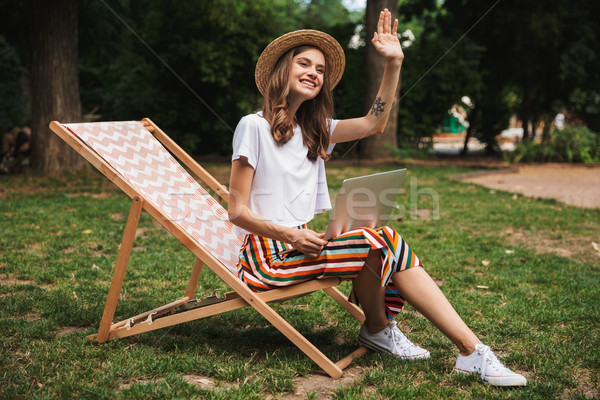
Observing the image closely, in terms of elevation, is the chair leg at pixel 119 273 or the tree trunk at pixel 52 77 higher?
the tree trunk at pixel 52 77

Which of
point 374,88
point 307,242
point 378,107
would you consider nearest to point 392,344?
point 307,242

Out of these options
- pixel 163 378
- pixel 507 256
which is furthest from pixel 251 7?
pixel 163 378

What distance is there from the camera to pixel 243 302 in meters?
A: 2.63

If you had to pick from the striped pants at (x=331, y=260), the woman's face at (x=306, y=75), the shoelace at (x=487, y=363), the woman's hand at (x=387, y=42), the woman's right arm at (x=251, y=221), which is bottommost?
the shoelace at (x=487, y=363)

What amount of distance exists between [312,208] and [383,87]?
0.71 m

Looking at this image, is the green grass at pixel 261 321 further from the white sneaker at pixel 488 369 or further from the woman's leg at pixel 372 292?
the woman's leg at pixel 372 292

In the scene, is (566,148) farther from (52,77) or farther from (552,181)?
(52,77)

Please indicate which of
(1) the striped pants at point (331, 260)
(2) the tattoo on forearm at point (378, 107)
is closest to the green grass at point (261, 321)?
(1) the striped pants at point (331, 260)

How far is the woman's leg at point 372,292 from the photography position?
8.23 ft

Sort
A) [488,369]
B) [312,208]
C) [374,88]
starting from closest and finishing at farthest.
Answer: [488,369] < [312,208] < [374,88]

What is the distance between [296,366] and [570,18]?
1414cm

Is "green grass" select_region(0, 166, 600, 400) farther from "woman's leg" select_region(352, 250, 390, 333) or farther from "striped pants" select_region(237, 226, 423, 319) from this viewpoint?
"striped pants" select_region(237, 226, 423, 319)

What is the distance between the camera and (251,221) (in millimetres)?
2537

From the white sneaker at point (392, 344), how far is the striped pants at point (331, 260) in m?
0.18
